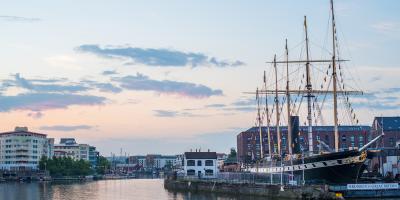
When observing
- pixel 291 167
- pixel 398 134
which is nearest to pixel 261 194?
pixel 291 167

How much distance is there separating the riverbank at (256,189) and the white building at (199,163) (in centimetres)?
1578

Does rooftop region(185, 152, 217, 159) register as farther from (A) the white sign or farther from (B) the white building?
(A) the white sign

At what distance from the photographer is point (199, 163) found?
16025 centimetres

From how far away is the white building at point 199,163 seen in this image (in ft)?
524

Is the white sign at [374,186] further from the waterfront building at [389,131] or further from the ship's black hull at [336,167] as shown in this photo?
the waterfront building at [389,131]

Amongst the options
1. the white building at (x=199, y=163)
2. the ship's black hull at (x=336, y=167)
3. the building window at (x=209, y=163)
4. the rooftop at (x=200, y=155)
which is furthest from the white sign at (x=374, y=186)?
the building window at (x=209, y=163)

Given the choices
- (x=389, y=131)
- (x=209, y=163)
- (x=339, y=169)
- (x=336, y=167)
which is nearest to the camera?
(x=339, y=169)

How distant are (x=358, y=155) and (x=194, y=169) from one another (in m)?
77.7

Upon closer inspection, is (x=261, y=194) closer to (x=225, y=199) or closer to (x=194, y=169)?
(x=225, y=199)

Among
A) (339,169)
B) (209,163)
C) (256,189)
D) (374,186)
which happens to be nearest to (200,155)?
(209,163)

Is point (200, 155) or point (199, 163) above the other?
point (200, 155)

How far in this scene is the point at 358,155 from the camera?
8688 cm

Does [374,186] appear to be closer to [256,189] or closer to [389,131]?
[256,189]

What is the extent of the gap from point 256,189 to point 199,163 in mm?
66476
